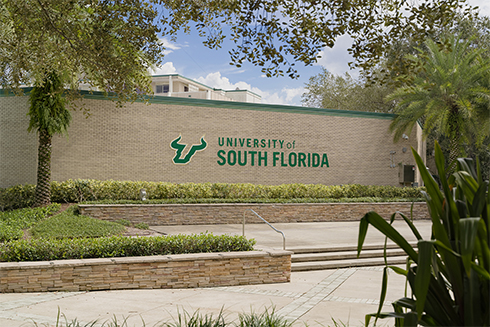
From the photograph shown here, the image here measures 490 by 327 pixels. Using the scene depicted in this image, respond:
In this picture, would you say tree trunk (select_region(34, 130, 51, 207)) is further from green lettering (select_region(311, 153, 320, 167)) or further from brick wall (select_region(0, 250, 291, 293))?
green lettering (select_region(311, 153, 320, 167))

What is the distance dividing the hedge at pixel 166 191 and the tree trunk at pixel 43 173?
0.72m

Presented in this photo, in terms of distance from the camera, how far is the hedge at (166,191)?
1620 cm

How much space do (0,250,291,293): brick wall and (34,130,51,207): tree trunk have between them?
9192 millimetres

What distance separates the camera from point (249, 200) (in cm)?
1775

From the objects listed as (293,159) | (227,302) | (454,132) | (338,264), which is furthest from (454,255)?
(454,132)

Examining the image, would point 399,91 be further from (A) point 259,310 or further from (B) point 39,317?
(B) point 39,317

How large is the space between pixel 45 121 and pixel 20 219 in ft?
12.8

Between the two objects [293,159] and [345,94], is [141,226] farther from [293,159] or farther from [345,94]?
[345,94]

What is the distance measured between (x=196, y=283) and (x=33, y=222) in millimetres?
7395

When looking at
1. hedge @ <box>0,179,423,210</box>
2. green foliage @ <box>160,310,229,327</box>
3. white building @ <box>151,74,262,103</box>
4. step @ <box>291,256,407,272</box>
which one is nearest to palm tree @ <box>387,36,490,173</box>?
hedge @ <box>0,179,423,210</box>

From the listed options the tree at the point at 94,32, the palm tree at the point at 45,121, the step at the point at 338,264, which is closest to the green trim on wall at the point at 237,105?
the palm tree at the point at 45,121

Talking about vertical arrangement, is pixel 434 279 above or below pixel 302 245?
above

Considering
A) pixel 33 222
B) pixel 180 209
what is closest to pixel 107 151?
pixel 180 209

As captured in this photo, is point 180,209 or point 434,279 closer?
point 434,279
